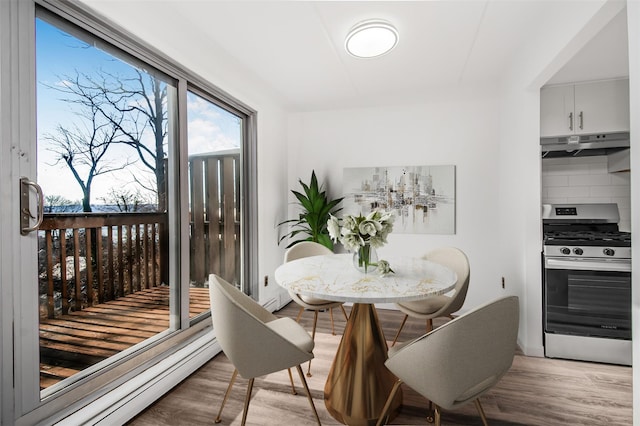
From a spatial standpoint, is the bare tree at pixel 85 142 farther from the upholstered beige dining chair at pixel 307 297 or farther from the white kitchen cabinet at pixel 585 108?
the white kitchen cabinet at pixel 585 108

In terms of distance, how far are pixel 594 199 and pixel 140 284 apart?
3.94 meters

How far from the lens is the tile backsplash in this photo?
2818 mm

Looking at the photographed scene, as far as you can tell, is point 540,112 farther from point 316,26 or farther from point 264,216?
point 264,216

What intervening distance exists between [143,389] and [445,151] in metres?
3.50

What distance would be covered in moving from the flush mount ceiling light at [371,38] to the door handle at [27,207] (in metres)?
2.02

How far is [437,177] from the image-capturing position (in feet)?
11.6

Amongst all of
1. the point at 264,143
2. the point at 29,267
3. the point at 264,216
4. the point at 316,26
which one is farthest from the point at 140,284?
the point at 316,26

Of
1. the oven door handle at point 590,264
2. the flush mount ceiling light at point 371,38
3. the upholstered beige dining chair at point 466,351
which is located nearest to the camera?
the upholstered beige dining chair at point 466,351

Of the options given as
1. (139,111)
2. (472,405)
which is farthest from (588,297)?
(139,111)

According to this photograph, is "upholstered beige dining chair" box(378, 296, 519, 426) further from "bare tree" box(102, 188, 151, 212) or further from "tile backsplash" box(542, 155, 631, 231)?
"tile backsplash" box(542, 155, 631, 231)

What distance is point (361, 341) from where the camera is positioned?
1.77 meters

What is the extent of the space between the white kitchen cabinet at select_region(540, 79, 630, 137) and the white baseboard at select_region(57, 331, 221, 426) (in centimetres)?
338

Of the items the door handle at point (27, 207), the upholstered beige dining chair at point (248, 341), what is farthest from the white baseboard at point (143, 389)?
the door handle at point (27, 207)

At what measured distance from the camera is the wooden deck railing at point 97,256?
1.50 m
